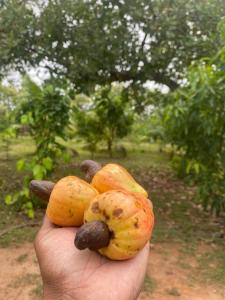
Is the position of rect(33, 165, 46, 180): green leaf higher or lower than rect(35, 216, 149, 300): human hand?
lower

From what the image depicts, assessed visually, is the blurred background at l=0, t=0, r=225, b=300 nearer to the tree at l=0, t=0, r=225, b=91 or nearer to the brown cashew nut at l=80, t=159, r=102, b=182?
the tree at l=0, t=0, r=225, b=91

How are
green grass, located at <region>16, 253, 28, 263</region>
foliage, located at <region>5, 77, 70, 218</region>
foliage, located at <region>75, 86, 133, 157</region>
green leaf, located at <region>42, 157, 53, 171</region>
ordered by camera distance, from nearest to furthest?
1. green grass, located at <region>16, 253, 28, 263</region>
2. green leaf, located at <region>42, 157, 53, 171</region>
3. foliage, located at <region>5, 77, 70, 218</region>
4. foliage, located at <region>75, 86, 133, 157</region>

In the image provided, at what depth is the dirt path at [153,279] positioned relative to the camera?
3.63 meters

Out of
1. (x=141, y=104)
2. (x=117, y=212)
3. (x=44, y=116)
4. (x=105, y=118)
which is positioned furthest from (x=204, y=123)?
(x=105, y=118)

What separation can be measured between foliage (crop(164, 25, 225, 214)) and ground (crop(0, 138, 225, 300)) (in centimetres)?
59

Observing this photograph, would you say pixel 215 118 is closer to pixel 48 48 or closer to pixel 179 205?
pixel 179 205

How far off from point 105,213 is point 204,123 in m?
3.24

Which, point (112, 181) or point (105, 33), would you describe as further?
point (105, 33)

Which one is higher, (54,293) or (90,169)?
(90,169)

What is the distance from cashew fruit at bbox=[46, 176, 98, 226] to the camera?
1582 millimetres

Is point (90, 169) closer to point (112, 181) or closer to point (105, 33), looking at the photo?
point (112, 181)

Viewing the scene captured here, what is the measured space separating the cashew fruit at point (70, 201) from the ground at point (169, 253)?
221 cm

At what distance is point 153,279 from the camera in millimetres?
3953

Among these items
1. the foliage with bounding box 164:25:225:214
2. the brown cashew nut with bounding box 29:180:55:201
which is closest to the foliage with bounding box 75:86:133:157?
the foliage with bounding box 164:25:225:214
